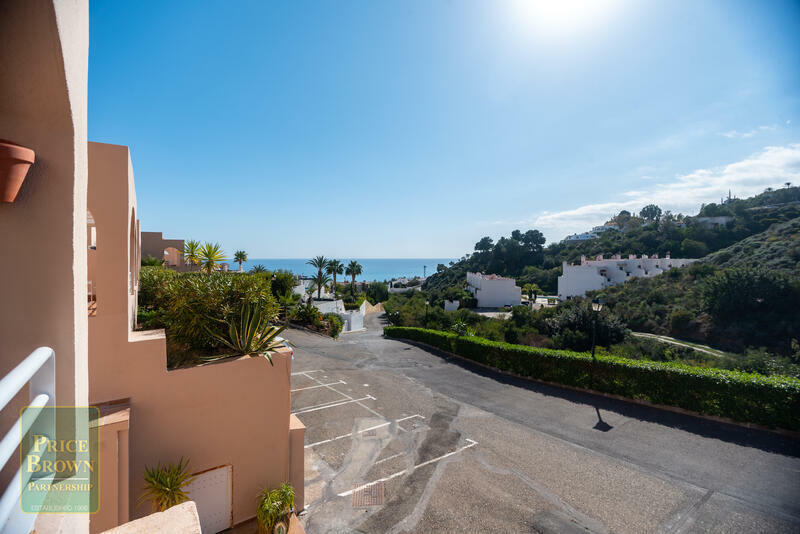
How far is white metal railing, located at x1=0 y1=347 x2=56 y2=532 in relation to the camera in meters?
0.91

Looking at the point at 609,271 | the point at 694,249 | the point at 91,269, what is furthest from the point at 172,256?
the point at 694,249

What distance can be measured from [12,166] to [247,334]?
5.49m

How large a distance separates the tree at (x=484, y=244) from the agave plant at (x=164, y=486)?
10115 centimetres

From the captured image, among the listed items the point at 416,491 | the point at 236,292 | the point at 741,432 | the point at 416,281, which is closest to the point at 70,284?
the point at 236,292

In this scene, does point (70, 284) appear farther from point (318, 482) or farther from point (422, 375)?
point (422, 375)

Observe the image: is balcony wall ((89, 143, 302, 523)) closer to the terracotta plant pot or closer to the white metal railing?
the terracotta plant pot

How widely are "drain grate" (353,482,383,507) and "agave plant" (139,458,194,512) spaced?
3506mm

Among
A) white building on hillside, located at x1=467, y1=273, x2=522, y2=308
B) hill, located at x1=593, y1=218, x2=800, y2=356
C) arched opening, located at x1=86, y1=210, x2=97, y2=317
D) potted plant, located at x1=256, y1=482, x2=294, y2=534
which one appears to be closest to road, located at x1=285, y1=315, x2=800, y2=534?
potted plant, located at x1=256, y1=482, x2=294, y2=534

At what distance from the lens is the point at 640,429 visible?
10.6m

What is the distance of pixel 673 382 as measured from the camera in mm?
11664

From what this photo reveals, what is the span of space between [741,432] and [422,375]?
38.1ft

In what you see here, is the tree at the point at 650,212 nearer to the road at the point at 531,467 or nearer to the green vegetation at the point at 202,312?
the road at the point at 531,467

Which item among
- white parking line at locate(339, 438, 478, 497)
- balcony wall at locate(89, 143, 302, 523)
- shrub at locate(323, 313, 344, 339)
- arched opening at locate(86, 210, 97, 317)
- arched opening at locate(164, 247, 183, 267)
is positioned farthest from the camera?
arched opening at locate(164, 247, 183, 267)

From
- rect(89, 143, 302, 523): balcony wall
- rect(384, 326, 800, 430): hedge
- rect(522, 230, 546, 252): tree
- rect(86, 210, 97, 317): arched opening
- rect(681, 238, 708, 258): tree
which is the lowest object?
rect(384, 326, 800, 430): hedge
